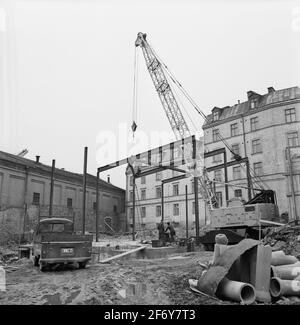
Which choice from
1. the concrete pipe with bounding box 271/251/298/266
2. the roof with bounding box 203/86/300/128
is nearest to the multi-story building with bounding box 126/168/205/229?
the roof with bounding box 203/86/300/128

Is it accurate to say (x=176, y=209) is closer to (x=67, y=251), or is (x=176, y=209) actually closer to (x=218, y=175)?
(x=218, y=175)

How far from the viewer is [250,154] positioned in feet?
121

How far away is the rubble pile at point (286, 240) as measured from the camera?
9.94 meters

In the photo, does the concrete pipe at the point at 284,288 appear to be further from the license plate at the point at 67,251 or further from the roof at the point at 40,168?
the roof at the point at 40,168

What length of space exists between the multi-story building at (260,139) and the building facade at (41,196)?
47.6 ft

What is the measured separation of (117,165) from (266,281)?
1743 cm

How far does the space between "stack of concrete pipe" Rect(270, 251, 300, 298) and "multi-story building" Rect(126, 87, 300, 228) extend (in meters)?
21.4

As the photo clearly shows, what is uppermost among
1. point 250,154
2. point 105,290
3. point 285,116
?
point 285,116

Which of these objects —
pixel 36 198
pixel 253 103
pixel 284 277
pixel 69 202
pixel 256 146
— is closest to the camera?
pixel 284 277

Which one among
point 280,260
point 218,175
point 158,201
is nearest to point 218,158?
point 218,175

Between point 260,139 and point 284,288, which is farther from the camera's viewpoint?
point 260,139

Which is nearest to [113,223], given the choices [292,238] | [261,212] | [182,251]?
[182,251]

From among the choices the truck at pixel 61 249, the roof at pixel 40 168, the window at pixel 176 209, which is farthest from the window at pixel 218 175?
the truck at pixel 61 249

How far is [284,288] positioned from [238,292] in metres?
1.07
